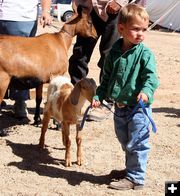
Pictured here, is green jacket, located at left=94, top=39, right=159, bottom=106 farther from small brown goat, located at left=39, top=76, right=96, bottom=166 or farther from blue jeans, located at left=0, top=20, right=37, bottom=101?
blue jeans, located at left=0, top=20, right=37, bottom=101

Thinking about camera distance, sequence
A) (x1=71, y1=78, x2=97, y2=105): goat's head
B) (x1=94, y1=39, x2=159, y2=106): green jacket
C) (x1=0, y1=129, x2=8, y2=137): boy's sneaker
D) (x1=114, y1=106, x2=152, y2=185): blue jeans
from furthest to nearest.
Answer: (x1=0, y1=129, x2=8, y2=137): boy's sneaker, (x1=71, y1=78, x2=97, y2=105): goat's head, (x1=114, y1=106, x2=152, y2=185): blue jeans, (x1=94, y1=39, x2=159, y2=106): green jacket

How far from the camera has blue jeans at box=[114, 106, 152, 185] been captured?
172 inches

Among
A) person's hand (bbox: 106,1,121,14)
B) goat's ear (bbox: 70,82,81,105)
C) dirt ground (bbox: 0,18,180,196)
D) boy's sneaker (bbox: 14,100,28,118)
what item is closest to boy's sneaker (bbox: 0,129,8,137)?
dirt ground (bbox: 0,18,180,196)

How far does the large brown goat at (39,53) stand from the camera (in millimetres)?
5758

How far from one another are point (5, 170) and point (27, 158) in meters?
0.42

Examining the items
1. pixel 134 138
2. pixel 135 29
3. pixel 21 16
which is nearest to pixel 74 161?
pixel 134 138

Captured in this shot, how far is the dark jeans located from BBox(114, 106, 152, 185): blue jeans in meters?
2.48

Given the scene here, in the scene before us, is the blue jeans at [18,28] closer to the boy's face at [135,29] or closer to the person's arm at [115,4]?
the person's arm at [115,4]

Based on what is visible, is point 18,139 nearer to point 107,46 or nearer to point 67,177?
point 67,177

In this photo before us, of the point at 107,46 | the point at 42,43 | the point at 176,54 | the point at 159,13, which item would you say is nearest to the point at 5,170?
the point at 42,43

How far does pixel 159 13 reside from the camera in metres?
30.1

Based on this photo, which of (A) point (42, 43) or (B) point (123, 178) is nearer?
(B) point (123, 178)

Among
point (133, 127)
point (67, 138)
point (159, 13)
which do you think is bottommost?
point (159, 13)

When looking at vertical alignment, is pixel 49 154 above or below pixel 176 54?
above
